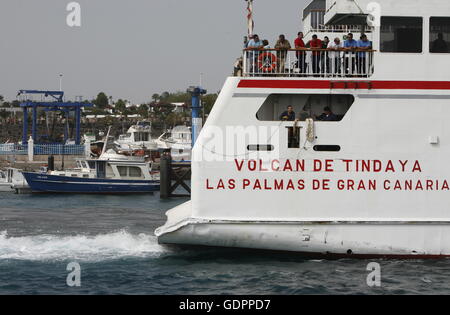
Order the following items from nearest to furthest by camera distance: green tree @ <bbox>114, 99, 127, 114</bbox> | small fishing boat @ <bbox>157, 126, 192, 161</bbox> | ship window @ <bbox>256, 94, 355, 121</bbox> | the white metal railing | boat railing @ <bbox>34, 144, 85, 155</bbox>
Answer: ship window @ <bbox>256, 94, 355, 121</bbox>
the white metal railing
boat railing @ <bbox>34, 144, 85, 155</bbox>
small fishing boat @ <bbox>157, 126, 192, 161</bbox>
green tree @ <bbox>114, 99, 127, 114</bbox>

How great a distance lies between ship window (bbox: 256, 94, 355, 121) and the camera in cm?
1588

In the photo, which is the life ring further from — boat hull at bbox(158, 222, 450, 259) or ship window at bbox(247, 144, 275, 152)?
boat hull at bbox(158, 222, 450, 259)

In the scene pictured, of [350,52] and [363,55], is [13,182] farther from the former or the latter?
[363,55]

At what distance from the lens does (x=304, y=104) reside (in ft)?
52.2

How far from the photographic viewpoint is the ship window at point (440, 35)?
15.5 m

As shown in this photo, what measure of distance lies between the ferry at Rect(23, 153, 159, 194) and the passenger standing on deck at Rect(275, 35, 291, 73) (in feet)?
89.5

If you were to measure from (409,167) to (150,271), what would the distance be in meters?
5.70

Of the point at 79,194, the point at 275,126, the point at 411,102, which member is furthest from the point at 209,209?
the point at 79,194

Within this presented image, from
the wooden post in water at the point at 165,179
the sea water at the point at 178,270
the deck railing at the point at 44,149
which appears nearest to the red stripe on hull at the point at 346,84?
the sea water at the point at 178,270

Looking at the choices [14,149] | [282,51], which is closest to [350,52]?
[282,51]

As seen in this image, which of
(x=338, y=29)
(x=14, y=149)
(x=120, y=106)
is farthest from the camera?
(x=120, y=106)

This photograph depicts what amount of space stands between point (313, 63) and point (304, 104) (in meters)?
0.89

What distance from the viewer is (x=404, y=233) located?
15.1 m

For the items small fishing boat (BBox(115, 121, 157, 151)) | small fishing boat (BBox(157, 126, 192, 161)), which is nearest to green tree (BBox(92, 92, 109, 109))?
small fishing boat (BBox(157, 126, 192, 161))
